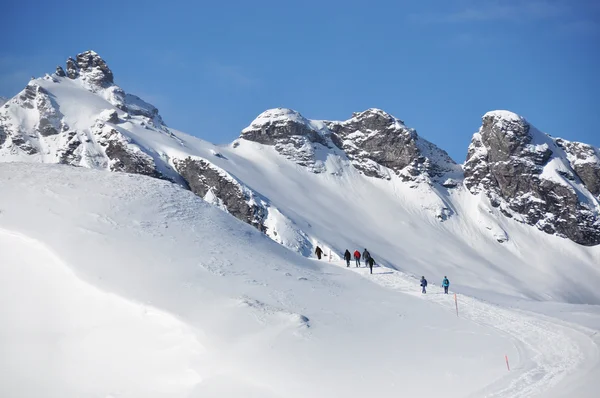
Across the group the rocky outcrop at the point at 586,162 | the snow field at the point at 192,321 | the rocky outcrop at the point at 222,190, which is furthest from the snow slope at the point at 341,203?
the snow field at the point at 192,321

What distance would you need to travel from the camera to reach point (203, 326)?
79.5ft

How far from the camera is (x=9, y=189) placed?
1435 inches

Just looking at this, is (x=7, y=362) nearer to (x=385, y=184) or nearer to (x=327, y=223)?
(x=327, y=223)

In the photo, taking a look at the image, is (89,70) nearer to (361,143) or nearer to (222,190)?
(361,143)

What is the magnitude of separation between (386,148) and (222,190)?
55.5m

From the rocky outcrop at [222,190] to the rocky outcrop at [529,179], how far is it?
64580mm

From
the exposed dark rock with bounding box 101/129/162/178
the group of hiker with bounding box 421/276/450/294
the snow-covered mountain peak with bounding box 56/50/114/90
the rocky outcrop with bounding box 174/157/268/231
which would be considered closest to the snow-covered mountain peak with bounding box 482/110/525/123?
the rocky outcrop with bounding box 174/157/268/231

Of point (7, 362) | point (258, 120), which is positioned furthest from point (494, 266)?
point (7, 362)

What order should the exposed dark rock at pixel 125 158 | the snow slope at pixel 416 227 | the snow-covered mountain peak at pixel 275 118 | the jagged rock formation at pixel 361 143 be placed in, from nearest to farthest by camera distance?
1. the snow slope at pixel 416 227
2. the exposed dark rock at pixel 125 158
3. the jagged rock formation at pixel 361 143
4. the snow-covered mountain peak at pixel 275 118

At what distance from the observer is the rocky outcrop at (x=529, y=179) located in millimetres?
132375

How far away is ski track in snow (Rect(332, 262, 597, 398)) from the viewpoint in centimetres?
Answer: 2091

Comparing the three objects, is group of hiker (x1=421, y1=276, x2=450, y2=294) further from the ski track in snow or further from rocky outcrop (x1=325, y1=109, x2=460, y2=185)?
rocky outcrop (x1=325, y1=109, x2=460, y2=185)

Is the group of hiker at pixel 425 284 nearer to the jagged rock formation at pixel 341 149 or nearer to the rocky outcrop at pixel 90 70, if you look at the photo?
the jagged rock formation at pixel 341 149

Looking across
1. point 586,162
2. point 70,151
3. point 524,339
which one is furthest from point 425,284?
point 586,162
